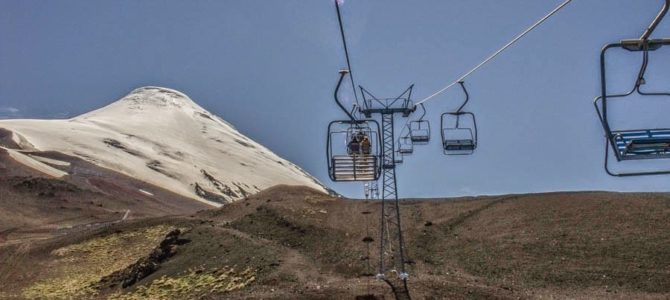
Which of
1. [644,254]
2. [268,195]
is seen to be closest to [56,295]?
[268,195]

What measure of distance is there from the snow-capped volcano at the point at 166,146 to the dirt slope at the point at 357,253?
53.2 m

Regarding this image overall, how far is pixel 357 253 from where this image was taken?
87.0ft

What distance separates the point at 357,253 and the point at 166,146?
102m

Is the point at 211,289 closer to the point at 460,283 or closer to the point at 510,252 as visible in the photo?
the point at 460,283

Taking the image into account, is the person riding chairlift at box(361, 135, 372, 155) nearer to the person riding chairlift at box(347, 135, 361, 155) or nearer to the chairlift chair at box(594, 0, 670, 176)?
the person riding chairlift at box(347, 135, 361, 155)

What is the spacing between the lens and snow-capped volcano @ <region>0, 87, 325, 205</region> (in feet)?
298

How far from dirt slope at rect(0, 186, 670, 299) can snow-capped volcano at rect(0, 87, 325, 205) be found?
53204mm

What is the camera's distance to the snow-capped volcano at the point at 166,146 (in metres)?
90.8

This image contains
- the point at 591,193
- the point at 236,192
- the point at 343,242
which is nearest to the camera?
the point at 343,242

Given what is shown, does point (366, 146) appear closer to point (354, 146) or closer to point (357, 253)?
point (354, 146)

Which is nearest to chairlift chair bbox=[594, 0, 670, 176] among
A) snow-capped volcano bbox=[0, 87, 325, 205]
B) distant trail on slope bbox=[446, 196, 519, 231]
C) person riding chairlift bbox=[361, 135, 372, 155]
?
person riding chairlift bbox=[361, 135, 372, 155]

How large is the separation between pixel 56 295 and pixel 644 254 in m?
25.4

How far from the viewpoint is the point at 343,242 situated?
28562 millimetres

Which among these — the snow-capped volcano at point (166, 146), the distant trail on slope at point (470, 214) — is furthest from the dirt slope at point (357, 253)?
the snow-capped volcano at point (166, 146)
